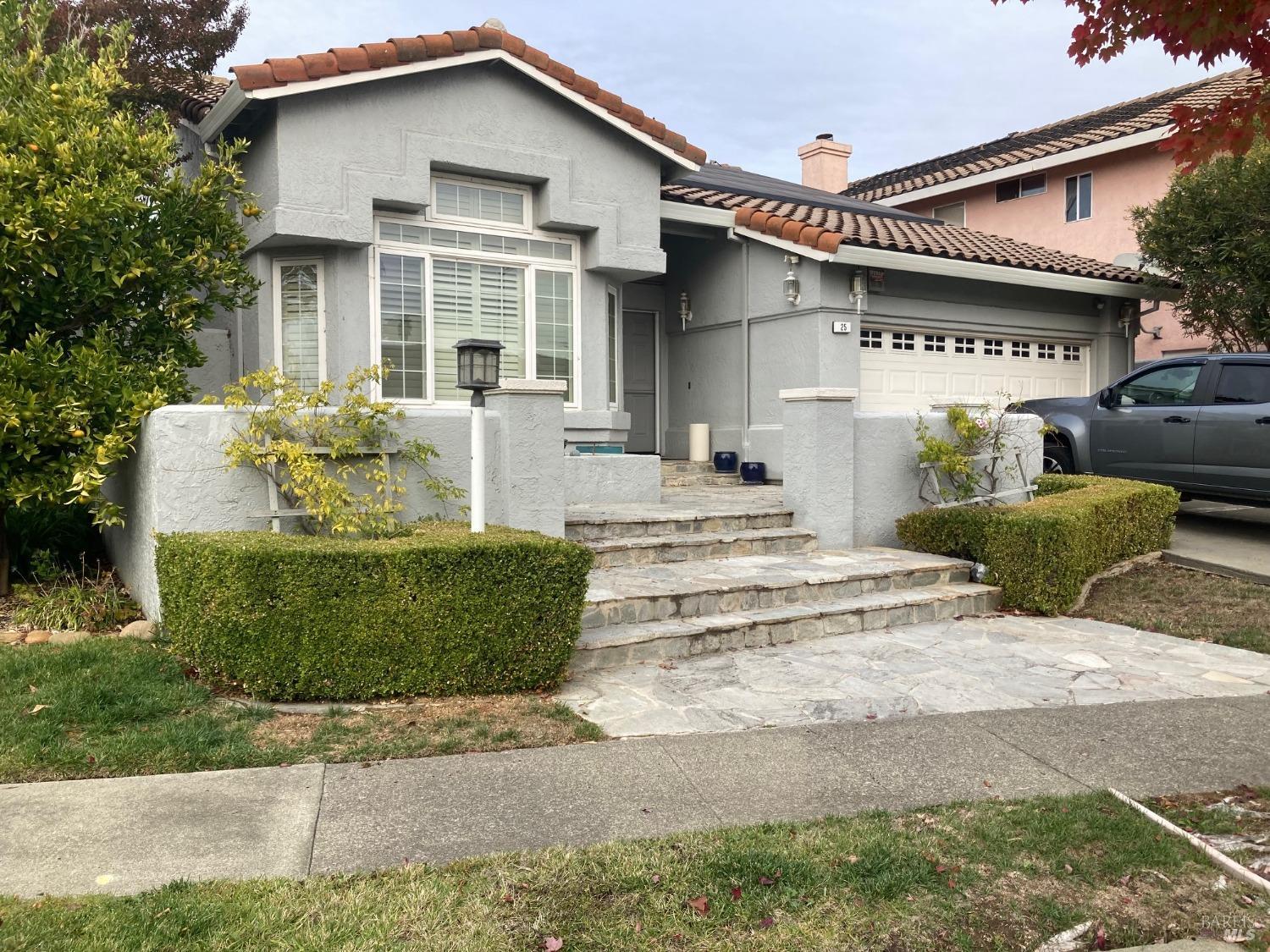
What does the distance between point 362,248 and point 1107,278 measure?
10.9 metres

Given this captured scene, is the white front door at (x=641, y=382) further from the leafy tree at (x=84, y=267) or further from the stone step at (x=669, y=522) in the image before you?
the leafy tree at (x=84, y=267)

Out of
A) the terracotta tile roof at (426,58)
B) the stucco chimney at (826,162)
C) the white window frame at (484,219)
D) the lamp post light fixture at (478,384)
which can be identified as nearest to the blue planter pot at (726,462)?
the terracotta tile roof at (426,58)

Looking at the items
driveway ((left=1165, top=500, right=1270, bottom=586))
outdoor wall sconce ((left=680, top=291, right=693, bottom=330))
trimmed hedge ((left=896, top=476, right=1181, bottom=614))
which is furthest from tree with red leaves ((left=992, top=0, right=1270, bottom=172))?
outdoor wall sconce ((left=680, top=291, right=693, bottom=330))

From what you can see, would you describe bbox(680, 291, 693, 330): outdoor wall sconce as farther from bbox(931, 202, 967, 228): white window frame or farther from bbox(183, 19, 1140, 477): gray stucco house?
bbox(931, 202, 967, 228): white window frame

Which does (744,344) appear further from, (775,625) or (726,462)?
(775,625)

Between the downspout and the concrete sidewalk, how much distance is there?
24.8 ft

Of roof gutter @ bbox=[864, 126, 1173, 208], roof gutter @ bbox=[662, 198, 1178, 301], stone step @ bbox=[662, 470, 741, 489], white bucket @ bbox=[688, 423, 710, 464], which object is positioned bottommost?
stone step @ bbox=[662, 470, 741, 489]

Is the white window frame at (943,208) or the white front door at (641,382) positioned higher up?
the white window frame at (943,208)

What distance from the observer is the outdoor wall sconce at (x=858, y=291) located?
11.9 metres

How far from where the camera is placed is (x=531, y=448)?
732 cm

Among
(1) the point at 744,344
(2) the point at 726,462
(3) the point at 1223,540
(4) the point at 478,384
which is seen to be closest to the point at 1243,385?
(3) the point at 1223,540

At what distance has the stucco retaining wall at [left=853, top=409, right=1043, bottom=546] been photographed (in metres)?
9.50

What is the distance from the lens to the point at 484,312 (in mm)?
10297

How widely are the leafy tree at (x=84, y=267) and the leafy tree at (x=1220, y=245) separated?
12.9 meters
